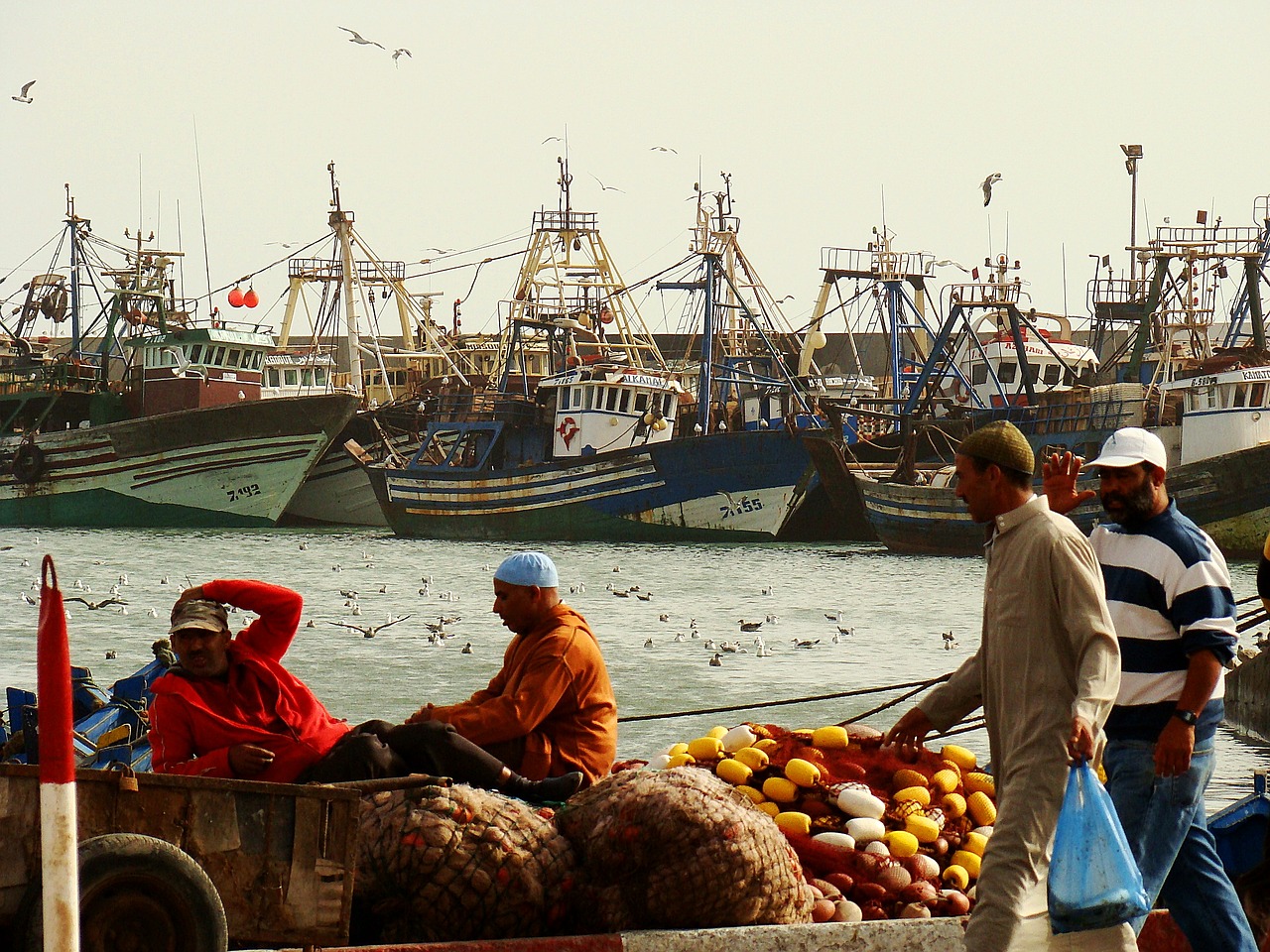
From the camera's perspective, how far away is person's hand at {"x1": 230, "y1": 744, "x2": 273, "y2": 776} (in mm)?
4180

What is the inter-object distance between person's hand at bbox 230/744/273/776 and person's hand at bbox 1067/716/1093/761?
2.11 m

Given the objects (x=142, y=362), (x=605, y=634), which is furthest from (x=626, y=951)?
(x=142, y=362)

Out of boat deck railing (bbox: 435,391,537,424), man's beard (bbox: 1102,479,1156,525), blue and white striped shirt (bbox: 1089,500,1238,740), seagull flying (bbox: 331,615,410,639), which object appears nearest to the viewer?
blue and white striped shirt (bbox: 1089,500,1238,740)

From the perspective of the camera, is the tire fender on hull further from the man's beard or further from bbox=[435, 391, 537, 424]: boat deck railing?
the man's beard

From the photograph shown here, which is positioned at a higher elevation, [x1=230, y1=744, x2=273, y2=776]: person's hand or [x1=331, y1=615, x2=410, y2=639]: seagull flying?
[x1=230, y1=744, x2=273, y2=776]: person's hand

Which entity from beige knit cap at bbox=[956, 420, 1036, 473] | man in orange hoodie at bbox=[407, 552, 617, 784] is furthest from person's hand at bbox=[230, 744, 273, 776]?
beige knit cap at bbox=[956, 420, 1036, 473]

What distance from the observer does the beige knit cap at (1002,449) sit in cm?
349

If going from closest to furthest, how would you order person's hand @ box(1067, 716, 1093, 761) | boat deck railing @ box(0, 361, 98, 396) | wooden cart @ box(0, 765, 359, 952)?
person's hand @ box(1067, 716, 1093, 761) → wooden cart @ box(0, 765, 359, 952) → boat deck railing @ box(0, 361, 98, 396)

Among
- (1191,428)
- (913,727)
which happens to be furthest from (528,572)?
(1191,428)

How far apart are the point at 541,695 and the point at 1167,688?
69.4 inches

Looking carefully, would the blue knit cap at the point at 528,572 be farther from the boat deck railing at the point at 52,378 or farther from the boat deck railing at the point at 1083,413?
the boat deck railing at the point at 52,378

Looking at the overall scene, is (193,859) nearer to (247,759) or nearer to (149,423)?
(247,759)

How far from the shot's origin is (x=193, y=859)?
365 cm

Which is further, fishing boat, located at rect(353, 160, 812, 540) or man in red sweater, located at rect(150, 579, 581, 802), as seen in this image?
fishing boat, located at rect(353, 160, 812, 540)
